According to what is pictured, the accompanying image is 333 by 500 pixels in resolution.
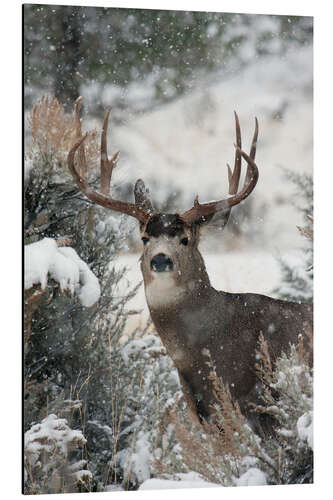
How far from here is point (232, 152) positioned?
539cm

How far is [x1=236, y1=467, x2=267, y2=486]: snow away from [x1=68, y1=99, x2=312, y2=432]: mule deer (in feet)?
1.06

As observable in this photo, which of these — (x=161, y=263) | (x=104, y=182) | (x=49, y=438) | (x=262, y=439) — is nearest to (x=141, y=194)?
(x=104, y=182)

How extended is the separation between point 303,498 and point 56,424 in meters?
1.52

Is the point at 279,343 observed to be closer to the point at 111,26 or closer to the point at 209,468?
A: the point at 209,468

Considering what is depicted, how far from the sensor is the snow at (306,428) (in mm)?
5305

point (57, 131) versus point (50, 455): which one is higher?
point (57, 131)

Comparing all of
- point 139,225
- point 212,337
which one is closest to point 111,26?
point 139,225

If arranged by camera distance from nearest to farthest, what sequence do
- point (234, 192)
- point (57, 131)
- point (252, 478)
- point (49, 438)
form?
1. point (49, 438)
2. point (57, 131)
3. point (252, 478)
4. point (234, 192)

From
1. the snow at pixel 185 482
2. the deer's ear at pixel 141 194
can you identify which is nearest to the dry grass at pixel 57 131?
the deer's ear at pixel 141 194

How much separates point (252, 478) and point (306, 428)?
0.45 meters

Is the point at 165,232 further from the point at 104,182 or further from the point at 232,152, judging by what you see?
the point at 232,152

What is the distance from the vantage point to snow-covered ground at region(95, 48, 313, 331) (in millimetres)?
5262

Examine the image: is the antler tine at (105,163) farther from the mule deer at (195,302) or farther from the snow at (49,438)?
the snow at (49,438)

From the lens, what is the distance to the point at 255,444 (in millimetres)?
5133
